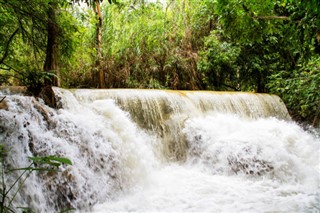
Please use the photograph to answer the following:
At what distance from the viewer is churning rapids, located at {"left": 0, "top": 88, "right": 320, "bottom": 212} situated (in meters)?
3.23

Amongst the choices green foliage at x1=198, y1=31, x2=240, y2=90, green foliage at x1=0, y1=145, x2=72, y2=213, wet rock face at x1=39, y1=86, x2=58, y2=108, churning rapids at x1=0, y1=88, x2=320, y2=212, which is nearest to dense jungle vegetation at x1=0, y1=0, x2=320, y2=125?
green foliage at x1=198, y1=31, x2=240, y2=90

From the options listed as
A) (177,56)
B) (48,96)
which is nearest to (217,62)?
(177,56)

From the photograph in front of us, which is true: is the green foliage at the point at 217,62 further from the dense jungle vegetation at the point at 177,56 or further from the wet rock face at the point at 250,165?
the wet rock face at the point at 250,165

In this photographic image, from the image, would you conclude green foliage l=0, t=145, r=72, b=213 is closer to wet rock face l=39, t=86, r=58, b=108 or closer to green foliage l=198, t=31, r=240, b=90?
wet rock face l=39, t=86, r=58, b=108

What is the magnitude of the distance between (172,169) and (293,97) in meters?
4.46

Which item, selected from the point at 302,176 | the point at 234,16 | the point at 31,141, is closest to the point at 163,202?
the point at 31,141

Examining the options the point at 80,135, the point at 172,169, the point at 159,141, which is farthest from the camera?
the point at 159,141

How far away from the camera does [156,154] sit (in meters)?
5.37

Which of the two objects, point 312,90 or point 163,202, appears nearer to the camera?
point 163,202

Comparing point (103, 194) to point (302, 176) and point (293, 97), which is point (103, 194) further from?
point (293, 97)

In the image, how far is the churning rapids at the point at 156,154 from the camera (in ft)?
10.6

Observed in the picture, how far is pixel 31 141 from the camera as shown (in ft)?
10.9

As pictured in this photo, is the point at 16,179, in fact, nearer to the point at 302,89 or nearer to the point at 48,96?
the point at 48,96

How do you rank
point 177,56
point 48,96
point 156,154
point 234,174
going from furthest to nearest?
point 177,56
point 156,154
point 234,174
point 48,96
